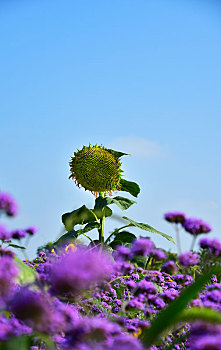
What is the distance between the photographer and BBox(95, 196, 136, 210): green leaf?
5824mm

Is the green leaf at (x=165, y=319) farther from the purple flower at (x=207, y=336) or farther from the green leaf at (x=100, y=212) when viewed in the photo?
the green leaf at (x=100, y=212)

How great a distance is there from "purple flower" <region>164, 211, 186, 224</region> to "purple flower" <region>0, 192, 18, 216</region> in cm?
86

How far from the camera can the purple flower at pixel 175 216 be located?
8.01ft

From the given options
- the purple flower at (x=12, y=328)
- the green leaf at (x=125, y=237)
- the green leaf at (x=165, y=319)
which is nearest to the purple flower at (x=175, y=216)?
the green leaf at (x=165, y=319)

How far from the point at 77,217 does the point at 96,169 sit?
30.1 inches

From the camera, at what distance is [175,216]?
8.02ft

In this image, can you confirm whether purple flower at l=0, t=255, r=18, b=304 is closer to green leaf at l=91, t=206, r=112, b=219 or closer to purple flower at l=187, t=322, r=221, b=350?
purple flower at l=187, t=322, r=221, b=350

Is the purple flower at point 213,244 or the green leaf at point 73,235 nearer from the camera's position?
the purple flower at point 213,244

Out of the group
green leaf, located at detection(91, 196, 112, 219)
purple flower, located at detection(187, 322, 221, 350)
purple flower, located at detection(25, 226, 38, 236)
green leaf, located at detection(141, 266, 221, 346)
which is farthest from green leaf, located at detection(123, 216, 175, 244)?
Result: purple flower, located at detection(187, 322, 221, 350)

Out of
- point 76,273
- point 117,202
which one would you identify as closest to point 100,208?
point 117,202

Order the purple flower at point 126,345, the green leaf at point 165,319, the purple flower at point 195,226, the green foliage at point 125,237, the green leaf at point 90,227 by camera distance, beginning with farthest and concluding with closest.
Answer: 1. the green foliage at point 125,237
2. the green leaf at point 90,227
3. the purple flower at point 195,226
4. the green leaf at point 165,319
5. the purple flower at point 126,345

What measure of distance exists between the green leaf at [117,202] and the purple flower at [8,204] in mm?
3393

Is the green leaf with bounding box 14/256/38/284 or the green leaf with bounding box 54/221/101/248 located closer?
the green leaf with bounding box 14/256/38/284

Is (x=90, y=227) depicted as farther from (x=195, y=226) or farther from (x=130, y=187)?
(x=195, y=226)
